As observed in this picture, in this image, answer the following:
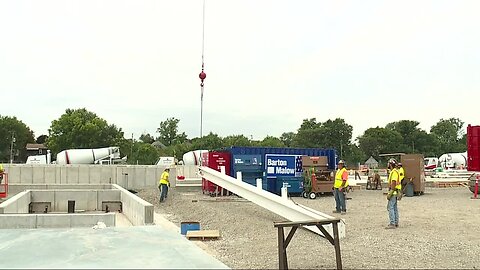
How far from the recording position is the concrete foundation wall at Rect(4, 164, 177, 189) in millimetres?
29359

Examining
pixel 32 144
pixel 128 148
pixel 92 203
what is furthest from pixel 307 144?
pixel 92 203

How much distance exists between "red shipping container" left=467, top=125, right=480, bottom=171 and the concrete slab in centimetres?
1556

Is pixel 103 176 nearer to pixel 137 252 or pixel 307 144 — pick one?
pixel 137 252

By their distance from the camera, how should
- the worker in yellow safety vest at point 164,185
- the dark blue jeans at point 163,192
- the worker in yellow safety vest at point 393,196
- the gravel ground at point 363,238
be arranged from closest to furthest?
1. the gravel ground at point 363,238
2. the worker in yellow safety vest at point 393,196
3. the worker in yellow safety vest at point 164,185
4. the dark blue jeans at point 163,192

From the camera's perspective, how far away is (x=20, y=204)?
62.6 ft

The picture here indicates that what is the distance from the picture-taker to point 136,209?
56.0 ft

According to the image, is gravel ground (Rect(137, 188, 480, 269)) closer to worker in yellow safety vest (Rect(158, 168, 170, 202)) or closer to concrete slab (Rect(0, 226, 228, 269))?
concrete slab (Rect(0, 226, 228, 269))

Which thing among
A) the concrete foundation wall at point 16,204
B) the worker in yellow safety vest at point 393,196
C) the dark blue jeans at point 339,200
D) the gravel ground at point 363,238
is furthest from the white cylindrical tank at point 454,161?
the concrete foundation wall at point 16,204

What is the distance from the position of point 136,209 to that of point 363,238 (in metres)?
8.18

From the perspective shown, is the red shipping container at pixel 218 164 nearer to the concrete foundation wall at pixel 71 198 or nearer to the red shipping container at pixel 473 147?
the concrete foundation wall at pixel 71 198

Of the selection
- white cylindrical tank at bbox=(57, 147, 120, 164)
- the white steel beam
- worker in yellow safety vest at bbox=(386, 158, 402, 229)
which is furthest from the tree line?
worker in yellow safety vest at bbox=(386, 158, 402, 229)

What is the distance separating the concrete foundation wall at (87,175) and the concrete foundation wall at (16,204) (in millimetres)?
6969

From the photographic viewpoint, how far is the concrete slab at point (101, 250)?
7.01 meters

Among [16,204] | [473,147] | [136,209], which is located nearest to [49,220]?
[136,209]
